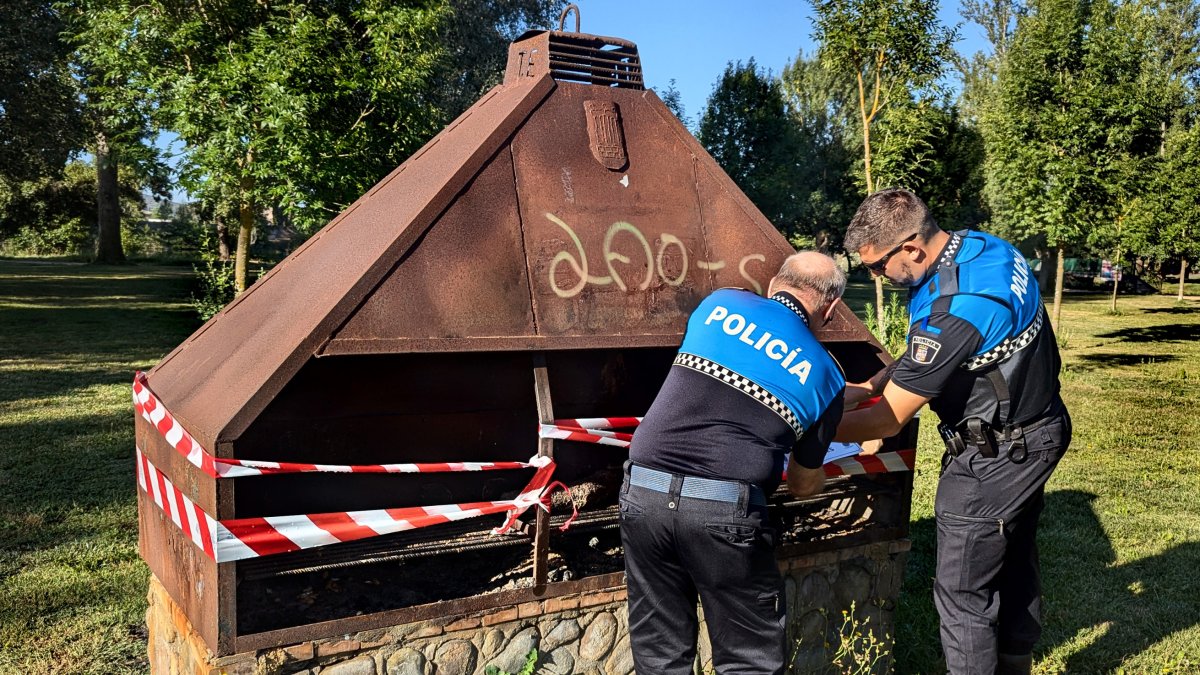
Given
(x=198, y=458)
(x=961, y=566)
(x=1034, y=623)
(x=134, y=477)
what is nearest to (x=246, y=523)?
(x=198, y=458)

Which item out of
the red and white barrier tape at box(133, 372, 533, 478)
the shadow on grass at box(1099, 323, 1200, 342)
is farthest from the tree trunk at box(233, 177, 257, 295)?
the shadow on grass at box(1099, 323, 1200, 342)

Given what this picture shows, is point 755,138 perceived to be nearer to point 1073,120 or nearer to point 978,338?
point 1073,120

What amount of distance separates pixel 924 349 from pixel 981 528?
2.86 feet

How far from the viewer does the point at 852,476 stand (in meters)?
4.82

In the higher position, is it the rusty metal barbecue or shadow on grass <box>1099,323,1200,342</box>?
the rusty metal barbecue

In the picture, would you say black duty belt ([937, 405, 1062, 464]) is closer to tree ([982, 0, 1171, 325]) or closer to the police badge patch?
the police badge patch

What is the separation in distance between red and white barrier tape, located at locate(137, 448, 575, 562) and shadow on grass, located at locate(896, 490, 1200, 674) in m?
2.60

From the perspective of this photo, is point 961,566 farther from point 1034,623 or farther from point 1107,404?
point 1107,404

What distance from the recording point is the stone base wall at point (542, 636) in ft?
11.7

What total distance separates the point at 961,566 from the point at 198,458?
320 cm

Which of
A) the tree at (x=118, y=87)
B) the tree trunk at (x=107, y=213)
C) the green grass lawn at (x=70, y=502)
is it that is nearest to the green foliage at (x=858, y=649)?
the green grass lawn at (x=70, y=502)

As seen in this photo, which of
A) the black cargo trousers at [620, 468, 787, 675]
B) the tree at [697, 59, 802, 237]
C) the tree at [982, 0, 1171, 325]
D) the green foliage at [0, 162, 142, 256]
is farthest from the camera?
the green foliage at [0, 162, 142, 256]

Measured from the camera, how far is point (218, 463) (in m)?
3.31

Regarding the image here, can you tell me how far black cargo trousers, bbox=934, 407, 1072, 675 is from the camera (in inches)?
155
